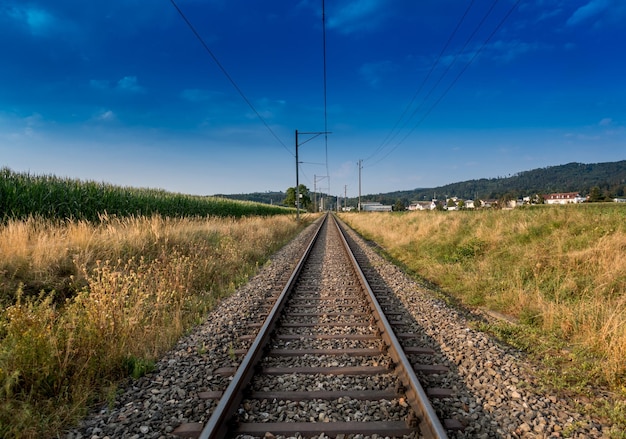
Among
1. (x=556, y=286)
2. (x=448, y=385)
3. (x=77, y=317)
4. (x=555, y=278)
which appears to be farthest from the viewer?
(x=555, y=278)

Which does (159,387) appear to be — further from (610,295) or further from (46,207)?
(46,207)

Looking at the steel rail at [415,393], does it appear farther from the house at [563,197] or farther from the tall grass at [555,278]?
the house at [563,197]

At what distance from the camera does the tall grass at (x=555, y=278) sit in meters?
4.23

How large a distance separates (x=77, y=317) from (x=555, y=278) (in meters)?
8.28

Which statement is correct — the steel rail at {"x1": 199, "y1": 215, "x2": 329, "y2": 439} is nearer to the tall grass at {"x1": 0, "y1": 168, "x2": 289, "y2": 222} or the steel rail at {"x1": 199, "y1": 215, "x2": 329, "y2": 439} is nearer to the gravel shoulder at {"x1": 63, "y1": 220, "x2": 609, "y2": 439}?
the gravel shoulder at {"x1": 63, "y1": 220, "x2": 609, "y2": 439}

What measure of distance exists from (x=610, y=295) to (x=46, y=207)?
14475 mm

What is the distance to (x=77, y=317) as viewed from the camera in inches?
161

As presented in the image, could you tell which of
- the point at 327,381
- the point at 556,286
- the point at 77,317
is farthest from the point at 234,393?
the point at 556,286

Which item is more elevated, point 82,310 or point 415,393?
point 82,310

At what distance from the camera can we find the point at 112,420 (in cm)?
297

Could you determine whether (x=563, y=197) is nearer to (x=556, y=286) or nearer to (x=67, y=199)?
(x=556, y=286)

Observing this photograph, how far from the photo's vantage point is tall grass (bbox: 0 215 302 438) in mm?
3105

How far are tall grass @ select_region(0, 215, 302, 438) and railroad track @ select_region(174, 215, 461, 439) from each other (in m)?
1.27

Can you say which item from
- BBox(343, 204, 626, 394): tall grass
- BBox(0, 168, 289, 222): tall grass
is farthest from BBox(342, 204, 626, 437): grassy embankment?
BBox(0, 168, 289, 222): tall grass
